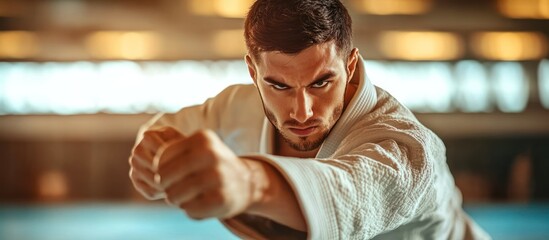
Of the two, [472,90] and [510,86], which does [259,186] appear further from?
[510,86]

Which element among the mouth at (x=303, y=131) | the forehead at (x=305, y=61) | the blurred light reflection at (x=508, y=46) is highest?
the forehead at (x=305, y=61)

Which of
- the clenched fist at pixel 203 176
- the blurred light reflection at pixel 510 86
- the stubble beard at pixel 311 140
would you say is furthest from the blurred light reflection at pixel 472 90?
the clenched fist at pixel 203 176

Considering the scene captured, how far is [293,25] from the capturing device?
1.39m

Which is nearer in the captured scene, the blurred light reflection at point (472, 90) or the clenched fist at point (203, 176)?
the clenched fist at point (203, 176)

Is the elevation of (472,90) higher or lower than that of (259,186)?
lower

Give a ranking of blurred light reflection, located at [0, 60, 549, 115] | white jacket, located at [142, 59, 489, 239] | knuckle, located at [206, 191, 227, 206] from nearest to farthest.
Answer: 1. knuckle, located at [206, 191, 227, 206]
2. white jacket, located at [142, 59, 489, 239]
3. blurred light reflection, located at [0, 60, 549, 115]

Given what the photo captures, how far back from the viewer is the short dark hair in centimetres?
138

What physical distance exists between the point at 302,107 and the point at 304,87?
4cm

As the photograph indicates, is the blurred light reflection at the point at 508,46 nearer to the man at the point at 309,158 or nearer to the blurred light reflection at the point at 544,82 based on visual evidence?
the blurred light reflection at the point at 544,82

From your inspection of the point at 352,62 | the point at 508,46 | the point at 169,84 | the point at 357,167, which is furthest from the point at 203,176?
the point at 508,46

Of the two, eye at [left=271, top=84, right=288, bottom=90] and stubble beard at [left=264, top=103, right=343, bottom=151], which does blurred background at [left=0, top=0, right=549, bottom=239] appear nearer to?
stubble beard at [left=264, top=103, right=343, bottom=151]

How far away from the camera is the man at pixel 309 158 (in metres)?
0.93

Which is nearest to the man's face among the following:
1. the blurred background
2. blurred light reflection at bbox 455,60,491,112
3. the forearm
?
the forearm

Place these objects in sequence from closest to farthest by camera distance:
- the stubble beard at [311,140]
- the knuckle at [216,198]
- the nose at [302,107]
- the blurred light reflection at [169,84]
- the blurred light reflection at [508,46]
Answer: the knuckle at [216,198] → the nose at [302,107] → the stubble beard at [311,140] → the blurred light reflection at [169,84] → the blurred light reflection at [508,46]
